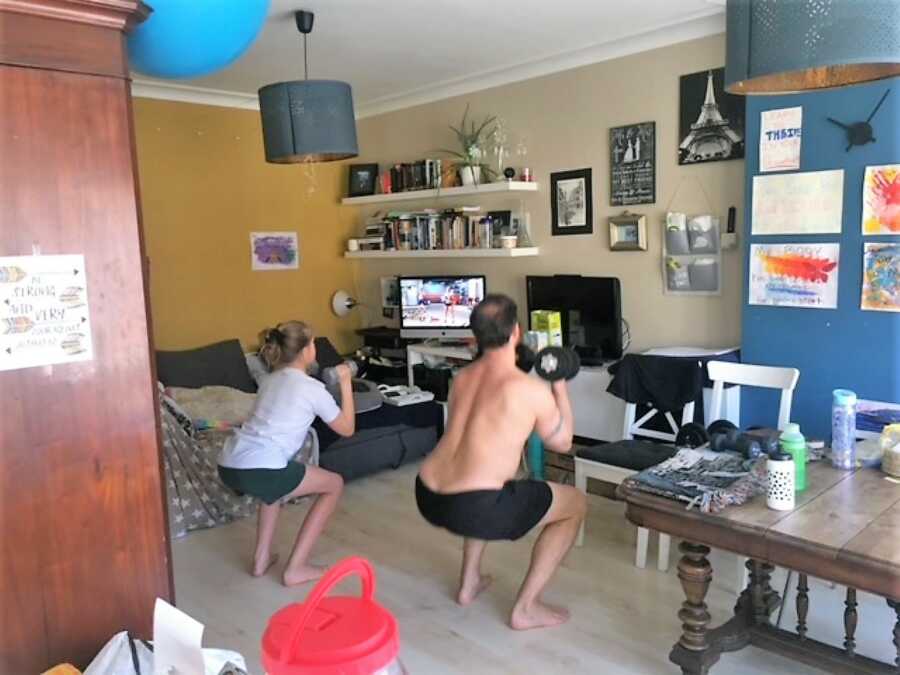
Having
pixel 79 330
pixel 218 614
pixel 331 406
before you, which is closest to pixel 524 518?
pixel 331 406

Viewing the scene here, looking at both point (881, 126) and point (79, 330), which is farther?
point (881, 126)

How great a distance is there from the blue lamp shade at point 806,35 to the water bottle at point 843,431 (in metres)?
1.10

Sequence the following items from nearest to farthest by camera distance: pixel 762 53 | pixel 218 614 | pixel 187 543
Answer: pixel 762 53 → pixel 218 614 → pixel 187 543

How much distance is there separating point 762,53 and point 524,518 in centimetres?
165

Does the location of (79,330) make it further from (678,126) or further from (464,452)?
(678,126)

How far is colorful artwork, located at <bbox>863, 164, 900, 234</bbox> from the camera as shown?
10.8 feet

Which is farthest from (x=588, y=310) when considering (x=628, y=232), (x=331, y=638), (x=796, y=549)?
(x=331, y=638)

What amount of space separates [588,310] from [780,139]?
1.52m

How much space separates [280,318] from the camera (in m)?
6.15

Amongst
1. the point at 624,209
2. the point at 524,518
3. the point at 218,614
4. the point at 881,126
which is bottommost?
the point at 218,614

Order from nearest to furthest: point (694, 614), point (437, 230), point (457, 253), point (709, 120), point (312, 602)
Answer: point (312, 602) < point (694, 614) < point (709, 120) < point (457, 253) < point (437, 230)

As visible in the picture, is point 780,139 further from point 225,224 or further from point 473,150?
point 225,224

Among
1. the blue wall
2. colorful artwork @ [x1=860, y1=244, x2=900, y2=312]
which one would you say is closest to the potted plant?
the blue wall

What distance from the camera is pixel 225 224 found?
19.0 feet
